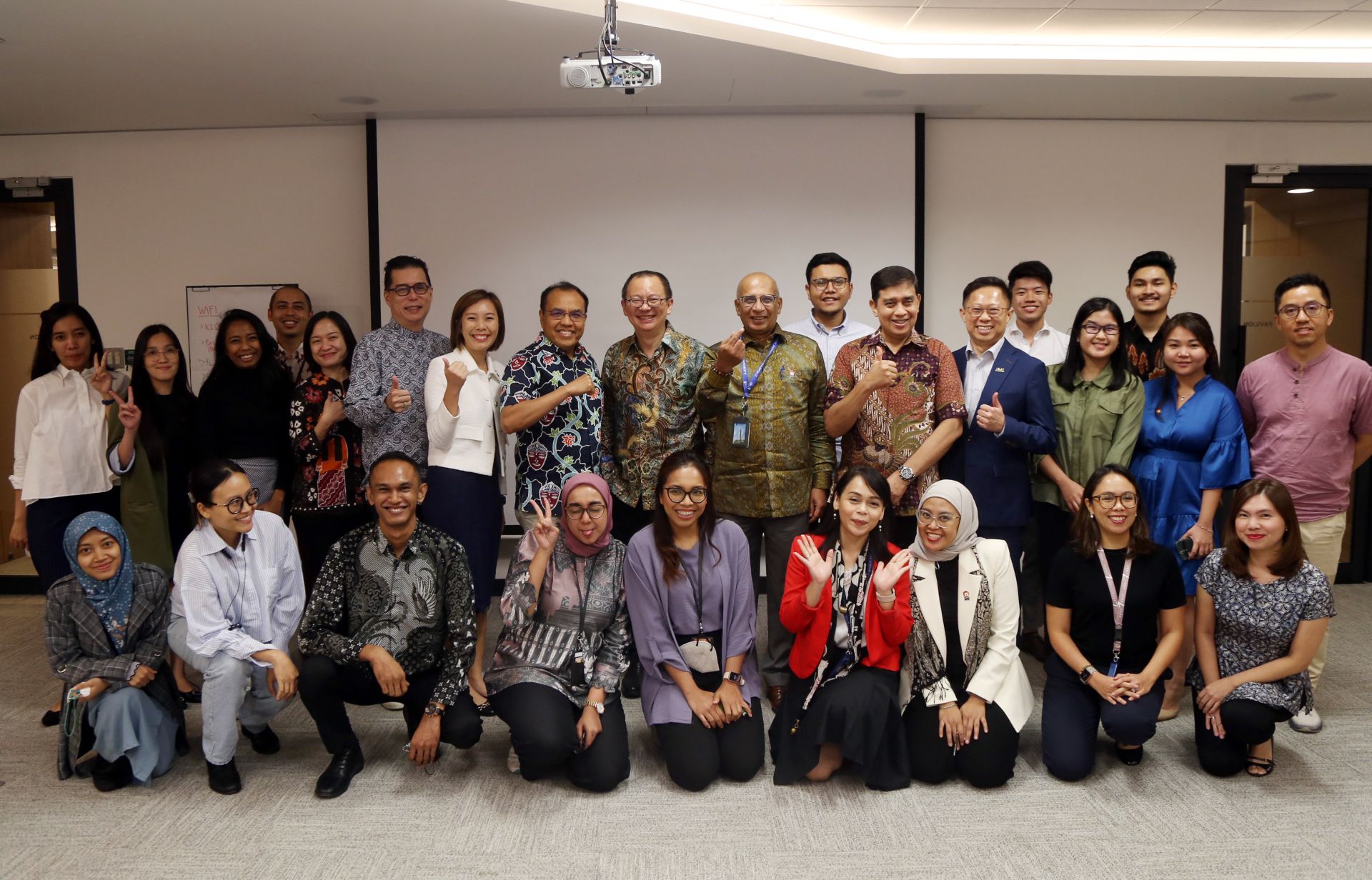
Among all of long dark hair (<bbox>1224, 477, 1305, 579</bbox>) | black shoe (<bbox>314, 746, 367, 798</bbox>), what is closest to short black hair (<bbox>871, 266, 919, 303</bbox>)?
long dark hair (<bbox>1224, 477, 1305, 579</bbox>)

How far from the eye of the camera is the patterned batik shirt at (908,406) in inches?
134

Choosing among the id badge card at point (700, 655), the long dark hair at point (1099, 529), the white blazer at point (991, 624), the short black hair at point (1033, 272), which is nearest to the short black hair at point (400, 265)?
the id badge card at point (700, 655)

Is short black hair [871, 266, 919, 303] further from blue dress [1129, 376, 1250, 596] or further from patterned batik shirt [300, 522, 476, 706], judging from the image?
patterned batik shirt [300, 522, 476, 706]

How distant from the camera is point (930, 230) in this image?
534 cm

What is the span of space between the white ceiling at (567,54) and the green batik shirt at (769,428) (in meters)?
1.46

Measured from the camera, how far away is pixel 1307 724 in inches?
131

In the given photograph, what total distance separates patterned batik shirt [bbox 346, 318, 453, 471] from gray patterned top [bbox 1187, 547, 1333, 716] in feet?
9.53

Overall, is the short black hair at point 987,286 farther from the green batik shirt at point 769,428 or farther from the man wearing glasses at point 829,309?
the green batik shirt at point 769,428

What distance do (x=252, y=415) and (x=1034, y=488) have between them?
3221 mm

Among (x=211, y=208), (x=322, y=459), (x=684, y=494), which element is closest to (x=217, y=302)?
(x=211, y=208)

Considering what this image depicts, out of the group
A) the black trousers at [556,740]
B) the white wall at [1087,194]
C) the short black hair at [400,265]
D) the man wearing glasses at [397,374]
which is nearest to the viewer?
the black trousers at [556,740]

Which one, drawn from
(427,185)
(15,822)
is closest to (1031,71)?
(427,185)

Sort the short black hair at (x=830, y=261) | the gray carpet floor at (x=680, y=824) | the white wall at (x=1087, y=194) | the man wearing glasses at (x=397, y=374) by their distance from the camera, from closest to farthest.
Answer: the gray carpet floor at (x=680, y=824) < the man wearing glasses at (x=397, y=374) < the short black hair at (x=830, y=261) < the white wall at (x=1087, y=194)

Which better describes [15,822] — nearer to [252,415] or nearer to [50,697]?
[50,697]
